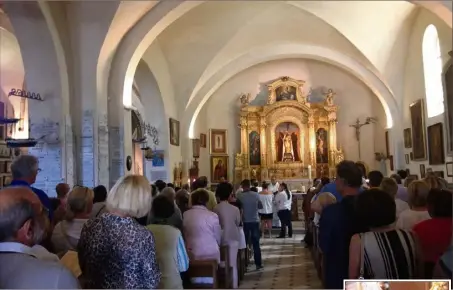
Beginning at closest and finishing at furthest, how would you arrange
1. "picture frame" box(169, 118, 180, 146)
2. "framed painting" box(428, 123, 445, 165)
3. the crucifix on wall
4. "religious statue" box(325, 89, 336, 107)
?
"framed painting" box(428, 123, 445, 165) → "picture frame" box(169, 118, 180, 146) → "religious statue" box(325, 89, 336, 107) → the crucifix on wall

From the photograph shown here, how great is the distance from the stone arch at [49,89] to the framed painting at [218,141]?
10994mm

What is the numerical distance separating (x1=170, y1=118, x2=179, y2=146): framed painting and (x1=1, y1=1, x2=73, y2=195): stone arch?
6.19 metres

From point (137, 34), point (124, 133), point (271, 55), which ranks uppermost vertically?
point (271, 55)

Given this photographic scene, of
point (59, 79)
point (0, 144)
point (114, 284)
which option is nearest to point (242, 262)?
point (59, 79)

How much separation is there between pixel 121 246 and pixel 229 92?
17342 mm

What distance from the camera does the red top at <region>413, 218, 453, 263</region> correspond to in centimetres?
342

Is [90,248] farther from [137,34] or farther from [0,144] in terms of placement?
[0,144]

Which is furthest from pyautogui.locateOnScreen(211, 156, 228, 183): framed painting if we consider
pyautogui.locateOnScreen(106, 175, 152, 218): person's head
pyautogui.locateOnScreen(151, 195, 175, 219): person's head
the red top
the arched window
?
pyautogui.locateOnScreen(106, 175, 152, 218): person's head

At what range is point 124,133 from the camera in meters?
10.0

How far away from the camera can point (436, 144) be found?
11.5 m

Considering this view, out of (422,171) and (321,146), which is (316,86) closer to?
(321,146)

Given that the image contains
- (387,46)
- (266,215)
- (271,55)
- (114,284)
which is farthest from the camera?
(271,55)

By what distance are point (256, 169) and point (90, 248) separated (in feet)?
55.1

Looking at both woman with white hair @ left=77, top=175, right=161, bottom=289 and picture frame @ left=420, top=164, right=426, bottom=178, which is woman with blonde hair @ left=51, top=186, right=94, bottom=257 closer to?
woman with white hair @ left=77, top=175, right=161, bottom=289
